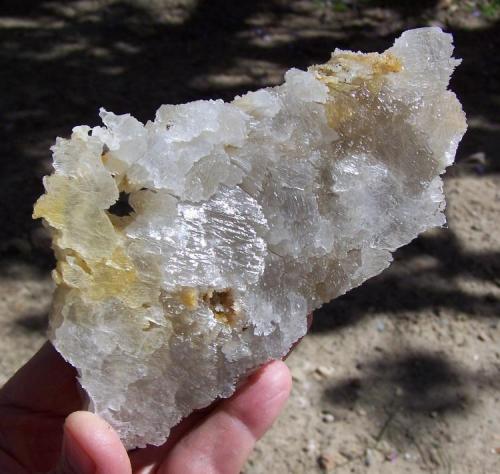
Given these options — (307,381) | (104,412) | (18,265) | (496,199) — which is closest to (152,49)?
(18,265)

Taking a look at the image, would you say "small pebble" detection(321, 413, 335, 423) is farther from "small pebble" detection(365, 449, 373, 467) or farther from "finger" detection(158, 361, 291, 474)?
"finger" detection(158, 361, 291, 474)

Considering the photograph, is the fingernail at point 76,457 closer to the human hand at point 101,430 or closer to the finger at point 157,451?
the human hand at point 101,430

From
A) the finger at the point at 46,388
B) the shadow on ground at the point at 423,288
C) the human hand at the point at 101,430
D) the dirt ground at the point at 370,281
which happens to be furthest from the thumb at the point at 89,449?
the shadow on ground at the point at 423,288

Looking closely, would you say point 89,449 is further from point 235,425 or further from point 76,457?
point 235,425

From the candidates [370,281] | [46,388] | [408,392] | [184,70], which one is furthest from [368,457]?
[184,70]

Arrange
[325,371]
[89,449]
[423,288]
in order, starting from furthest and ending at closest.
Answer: [423,288] → [325,371] → [89,449]

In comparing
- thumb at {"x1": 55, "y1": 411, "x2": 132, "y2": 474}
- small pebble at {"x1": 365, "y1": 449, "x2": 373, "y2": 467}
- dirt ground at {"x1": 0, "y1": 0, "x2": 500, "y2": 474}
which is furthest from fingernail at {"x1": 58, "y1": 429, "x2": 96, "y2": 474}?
small pebble at {"x1": 365, "y1": 449, "x2": 373, "y2": 467}
